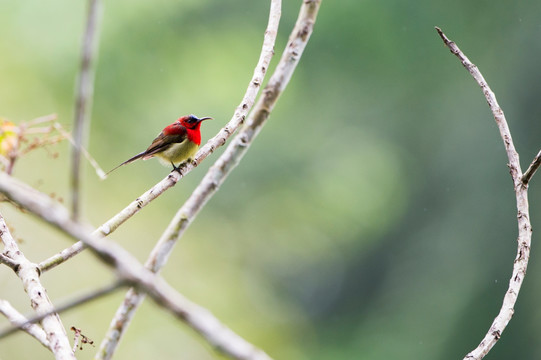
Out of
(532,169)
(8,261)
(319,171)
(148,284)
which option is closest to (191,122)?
(8,261)

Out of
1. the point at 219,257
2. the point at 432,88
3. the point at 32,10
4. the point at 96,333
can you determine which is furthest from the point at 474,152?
the point at 32,10

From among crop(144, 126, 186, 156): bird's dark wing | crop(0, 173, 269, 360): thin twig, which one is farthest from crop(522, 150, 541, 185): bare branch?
crop(144, 126, 186, 156): bird's dark wing

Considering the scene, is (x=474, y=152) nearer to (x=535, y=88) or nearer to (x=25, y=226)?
(x=535, y=88)

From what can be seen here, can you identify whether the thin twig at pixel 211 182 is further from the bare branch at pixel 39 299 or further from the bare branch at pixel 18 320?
the bare branch at pixel 18 320

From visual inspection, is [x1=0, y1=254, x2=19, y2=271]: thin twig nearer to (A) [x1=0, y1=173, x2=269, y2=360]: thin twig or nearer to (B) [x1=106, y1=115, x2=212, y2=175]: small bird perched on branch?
(A) [x1=0, y1=173, x2=269, y2=360]: thin twig

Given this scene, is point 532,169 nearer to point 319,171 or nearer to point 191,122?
point 191,122

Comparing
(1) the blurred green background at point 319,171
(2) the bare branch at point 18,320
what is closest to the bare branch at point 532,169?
(2) the bare branch at point 18,320
